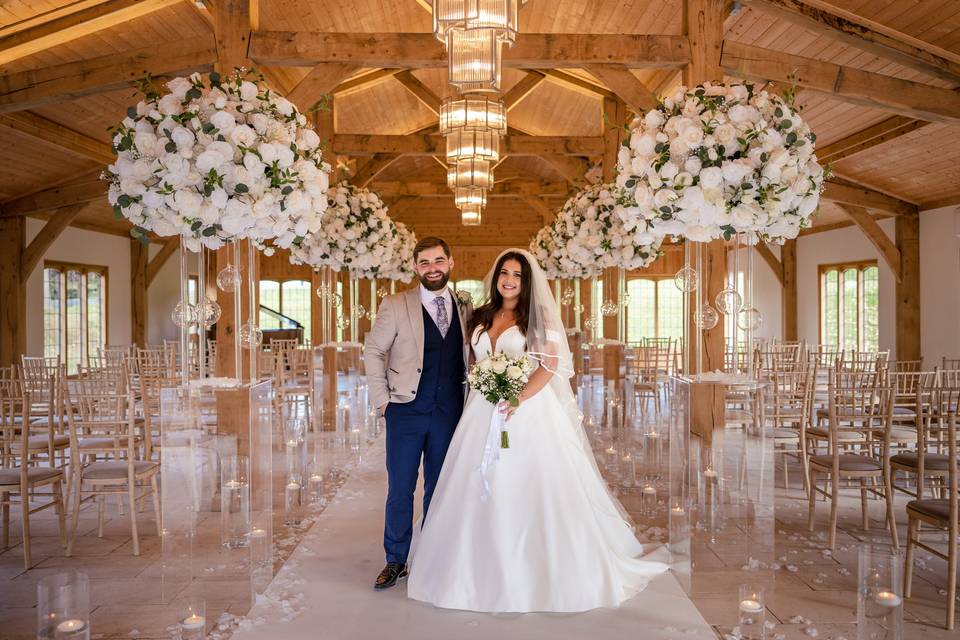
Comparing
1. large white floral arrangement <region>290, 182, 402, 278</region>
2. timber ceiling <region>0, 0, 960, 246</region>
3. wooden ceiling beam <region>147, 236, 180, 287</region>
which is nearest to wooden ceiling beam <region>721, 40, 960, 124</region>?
timber ceiling <region>0, 0, 960, 246</region>

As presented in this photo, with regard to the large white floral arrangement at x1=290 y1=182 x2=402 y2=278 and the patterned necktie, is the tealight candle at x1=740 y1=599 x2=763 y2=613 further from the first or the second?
the large white floral arrangement at x1=290 y1=182 x2=402 y2=278

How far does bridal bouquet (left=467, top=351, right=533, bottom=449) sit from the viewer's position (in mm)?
3829

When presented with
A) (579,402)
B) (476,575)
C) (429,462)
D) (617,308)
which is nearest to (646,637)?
(476,575)

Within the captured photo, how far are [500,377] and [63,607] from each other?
6.87 ft

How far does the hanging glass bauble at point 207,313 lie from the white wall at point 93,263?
10.5m

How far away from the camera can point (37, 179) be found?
39.0 feet

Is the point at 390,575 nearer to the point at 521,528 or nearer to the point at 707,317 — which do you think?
the point at 521,528

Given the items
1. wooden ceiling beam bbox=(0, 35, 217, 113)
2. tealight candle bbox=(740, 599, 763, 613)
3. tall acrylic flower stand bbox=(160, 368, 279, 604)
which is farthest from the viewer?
wooden ceiling beam bbox=(0, 35, 217, 113)

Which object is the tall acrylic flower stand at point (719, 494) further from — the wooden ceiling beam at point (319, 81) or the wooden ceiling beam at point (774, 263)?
the wooden ceiling beam at point (774, 263)

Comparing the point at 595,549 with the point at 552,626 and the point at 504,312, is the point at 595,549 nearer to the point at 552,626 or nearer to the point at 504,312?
the point at 552,626

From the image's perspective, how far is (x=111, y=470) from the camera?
496 centimetres

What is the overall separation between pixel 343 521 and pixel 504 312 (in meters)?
2.16

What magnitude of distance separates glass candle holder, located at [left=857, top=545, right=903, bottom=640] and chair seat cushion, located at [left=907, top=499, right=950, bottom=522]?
1022 millimetres

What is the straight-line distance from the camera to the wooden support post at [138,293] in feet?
57.8
